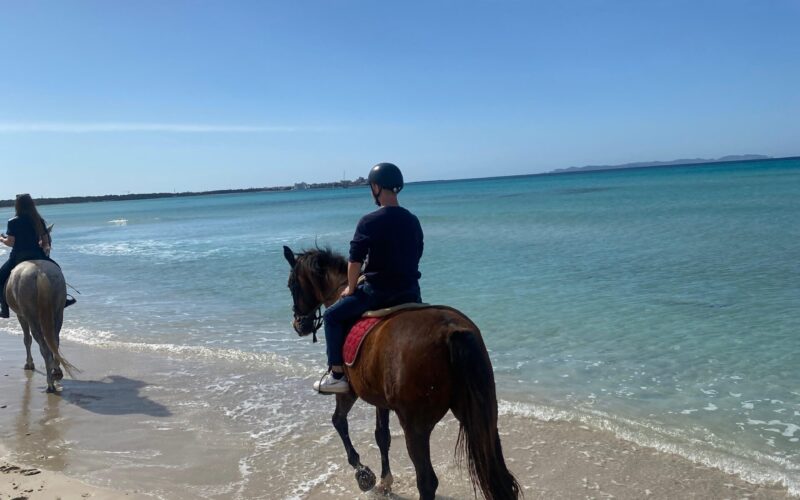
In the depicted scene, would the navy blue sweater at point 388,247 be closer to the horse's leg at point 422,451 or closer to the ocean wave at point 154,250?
the horse's leg at point 422,451

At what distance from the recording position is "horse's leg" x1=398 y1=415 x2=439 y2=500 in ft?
13.7

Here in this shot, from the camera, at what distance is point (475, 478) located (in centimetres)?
420

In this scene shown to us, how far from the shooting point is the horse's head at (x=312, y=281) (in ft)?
18.7

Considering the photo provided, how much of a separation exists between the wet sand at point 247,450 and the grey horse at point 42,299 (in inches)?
25.6

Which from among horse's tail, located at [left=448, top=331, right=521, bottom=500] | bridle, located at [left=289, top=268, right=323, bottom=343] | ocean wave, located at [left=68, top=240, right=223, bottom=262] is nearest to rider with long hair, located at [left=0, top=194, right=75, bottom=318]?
bridle, located at [left=289, top=268, right=323, bottom=343]

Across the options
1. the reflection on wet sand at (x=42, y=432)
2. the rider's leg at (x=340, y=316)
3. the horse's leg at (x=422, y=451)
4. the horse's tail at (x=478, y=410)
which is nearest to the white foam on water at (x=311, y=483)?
the rider's leg at (x=340, y=316)

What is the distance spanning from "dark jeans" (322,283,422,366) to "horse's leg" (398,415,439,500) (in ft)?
3.28

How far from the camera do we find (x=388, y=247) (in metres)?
4.73

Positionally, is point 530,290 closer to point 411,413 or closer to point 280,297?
point 280,297

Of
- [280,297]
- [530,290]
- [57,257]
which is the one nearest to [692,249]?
[530,290]

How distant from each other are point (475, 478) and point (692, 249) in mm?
18495

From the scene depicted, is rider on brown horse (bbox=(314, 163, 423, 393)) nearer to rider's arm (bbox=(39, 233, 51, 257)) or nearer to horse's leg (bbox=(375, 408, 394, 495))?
horse's leg (bbox=(375, 408, 394, 495))

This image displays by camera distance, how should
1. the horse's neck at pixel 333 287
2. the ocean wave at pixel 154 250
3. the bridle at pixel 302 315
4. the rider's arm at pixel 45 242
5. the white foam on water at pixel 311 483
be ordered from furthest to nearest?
the ocean wave at pixel 154 250 < the rider's arm at pixel 45 242 < the bridle at pixel 302 315 < the horse's neck at pixel 333 287 < the white foam on water at pixel 311 483

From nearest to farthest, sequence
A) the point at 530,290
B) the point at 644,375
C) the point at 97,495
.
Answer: the point at 97,495 → the point at 644,375 → the point at 530,290
